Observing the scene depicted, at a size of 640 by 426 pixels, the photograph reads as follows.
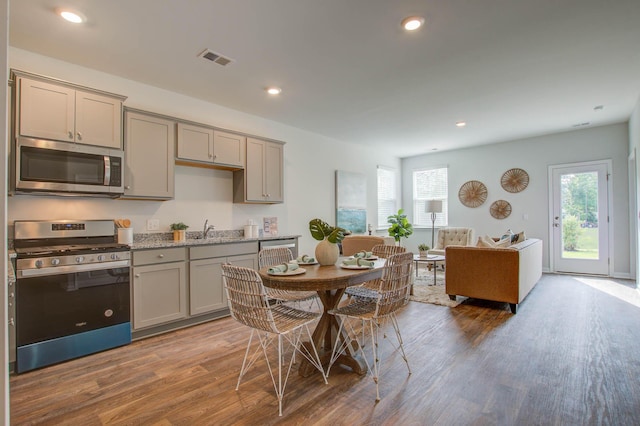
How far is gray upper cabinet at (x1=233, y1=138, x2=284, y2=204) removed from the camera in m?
4.31

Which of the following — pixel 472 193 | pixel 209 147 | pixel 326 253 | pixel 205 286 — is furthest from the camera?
pixel 472 193

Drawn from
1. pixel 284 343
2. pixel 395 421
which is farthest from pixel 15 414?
pixel 395 421

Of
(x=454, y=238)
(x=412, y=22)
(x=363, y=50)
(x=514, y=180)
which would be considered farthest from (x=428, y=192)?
(x=412, y=22)

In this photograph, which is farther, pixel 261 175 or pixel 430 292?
pixel 430 292

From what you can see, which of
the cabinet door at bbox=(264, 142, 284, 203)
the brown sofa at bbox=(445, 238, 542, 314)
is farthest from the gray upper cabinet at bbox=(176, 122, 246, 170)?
the brown sofa at bbox=(445, 238, 542, 314)

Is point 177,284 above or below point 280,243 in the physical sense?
below

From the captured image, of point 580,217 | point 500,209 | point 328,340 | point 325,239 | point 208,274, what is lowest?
point 328,340

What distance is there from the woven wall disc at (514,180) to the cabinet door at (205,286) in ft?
19.4

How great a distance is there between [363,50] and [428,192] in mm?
5493

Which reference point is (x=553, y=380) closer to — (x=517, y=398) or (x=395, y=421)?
(x=517, y=398)

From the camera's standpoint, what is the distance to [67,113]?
2.83 m

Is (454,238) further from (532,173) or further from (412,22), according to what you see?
(412,22)

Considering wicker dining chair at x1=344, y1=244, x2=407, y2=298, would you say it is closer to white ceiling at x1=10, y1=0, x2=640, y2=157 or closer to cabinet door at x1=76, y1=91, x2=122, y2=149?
white ceiling at x1=10, y1=0, x2=640, y2=157

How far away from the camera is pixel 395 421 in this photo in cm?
184
